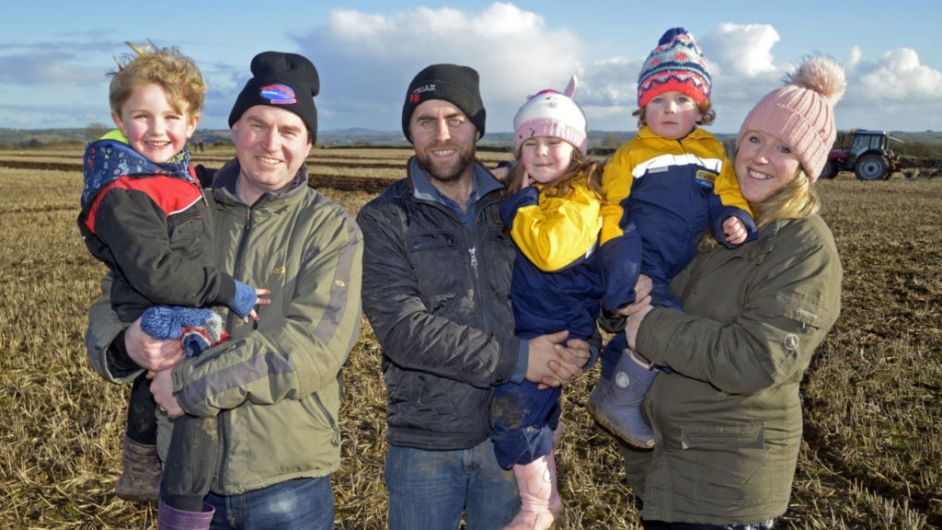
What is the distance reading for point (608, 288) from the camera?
2.98 metres

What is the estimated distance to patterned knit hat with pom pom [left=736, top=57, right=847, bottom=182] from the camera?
2621 millimetres

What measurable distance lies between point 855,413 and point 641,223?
12.8 ft

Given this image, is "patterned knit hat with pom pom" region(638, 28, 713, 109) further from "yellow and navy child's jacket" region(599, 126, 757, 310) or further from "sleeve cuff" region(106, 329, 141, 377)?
"sleeve cuff" region(106, 329, 141, 377)

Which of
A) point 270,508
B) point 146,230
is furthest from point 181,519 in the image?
point 146,230

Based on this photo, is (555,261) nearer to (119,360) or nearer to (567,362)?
(567,362)

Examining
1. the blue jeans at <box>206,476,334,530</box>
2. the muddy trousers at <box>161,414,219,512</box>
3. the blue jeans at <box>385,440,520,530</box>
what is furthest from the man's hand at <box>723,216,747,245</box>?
the muddy trousers at <box>161,414,219,512</box>

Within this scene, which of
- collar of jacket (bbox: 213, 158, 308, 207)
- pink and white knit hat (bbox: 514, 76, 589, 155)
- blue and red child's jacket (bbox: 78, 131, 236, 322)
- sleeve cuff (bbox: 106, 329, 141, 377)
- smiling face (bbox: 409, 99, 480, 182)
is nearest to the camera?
blue and red child's jacket (bbox: 78, 131, 236, 322)

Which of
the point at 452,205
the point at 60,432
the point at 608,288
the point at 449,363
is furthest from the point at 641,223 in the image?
the point at 60,432

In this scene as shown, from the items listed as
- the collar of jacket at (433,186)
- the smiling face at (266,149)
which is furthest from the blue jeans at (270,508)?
the collar of jacket at (433,186)

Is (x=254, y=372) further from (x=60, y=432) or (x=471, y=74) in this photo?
(x=60, y=432)

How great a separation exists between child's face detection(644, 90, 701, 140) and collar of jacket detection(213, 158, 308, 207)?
1.62 metres

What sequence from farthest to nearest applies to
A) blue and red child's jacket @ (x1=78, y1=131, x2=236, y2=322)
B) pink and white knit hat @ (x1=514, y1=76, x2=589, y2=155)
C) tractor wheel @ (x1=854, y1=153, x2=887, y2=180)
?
tractor wheel @ (x1=854, y1=153, x2=887, y2=180) < pink and white knit hat @ (x1=514, y1=76, x2=589, y2=155) < blue and red child's jacket @ (x1=78, y1=131, x2=236, y2=322)

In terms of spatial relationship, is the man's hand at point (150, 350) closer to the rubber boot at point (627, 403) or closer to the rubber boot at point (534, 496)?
the rubber boot at point (534, 496)

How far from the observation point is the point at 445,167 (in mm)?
3023
